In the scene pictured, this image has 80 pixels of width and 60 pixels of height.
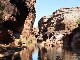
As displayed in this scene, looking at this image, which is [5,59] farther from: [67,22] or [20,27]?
[67,22]

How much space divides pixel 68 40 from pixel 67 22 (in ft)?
58.4

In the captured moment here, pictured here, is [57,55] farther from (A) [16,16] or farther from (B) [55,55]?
(A) [16,16]

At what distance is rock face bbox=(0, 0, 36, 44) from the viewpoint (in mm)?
28328

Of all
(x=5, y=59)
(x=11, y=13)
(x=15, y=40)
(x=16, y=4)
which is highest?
(x=16, y=4)

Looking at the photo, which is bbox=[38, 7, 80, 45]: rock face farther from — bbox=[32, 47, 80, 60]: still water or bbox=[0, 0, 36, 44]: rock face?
bbox=[0, 0, 36, 44]: rock face

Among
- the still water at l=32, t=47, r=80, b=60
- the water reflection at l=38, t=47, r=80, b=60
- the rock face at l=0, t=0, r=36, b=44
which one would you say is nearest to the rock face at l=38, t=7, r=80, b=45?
the still water at l=32, t=47, r=80, b=60

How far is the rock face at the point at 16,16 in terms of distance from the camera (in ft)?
92.9

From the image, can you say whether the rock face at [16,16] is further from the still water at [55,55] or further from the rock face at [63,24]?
the rock face at [63,24]

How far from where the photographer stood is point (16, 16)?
3406 cm

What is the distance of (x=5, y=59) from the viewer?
20.5 meters

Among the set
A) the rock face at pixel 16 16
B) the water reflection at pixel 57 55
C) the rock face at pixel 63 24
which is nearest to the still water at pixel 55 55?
the water reflection at pixel 57 55

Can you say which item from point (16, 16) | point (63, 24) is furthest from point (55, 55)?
point (63, 24)

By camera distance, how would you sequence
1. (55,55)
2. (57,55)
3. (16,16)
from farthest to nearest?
(55,55)
(57,55)
(16,16)

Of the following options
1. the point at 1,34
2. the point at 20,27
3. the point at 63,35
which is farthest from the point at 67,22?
the point at 1,34
